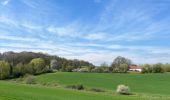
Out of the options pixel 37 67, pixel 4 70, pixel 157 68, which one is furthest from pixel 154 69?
pixel 4 70

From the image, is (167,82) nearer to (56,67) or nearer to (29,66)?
(29,66)

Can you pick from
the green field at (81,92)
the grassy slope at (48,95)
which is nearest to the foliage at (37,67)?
the green field at (81,92)

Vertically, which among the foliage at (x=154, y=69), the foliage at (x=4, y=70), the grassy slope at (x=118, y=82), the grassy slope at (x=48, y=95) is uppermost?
the foliage at (x=154, y=69)

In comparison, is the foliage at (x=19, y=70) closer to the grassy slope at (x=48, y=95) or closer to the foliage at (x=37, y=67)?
the foliage at (x=37, y=67)

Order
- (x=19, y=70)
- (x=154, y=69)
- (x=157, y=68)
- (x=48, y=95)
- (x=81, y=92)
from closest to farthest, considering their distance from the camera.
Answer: (x=48, y=95) < (x=81, y=92) < (x=19, y=70) < (x=154, y=69) < (x=157, y=68)

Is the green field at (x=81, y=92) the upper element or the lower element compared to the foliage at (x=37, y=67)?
lower

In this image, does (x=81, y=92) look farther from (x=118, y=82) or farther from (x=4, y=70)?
(x=4, y=70)

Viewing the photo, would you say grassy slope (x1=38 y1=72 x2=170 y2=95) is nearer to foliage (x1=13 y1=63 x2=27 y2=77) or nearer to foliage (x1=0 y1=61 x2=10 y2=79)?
foliage (x1=13 y1=63 x2=27 y2=77)

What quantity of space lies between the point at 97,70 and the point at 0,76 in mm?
37443

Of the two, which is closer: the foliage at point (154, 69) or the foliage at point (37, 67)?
the foliage at point (37, 67)

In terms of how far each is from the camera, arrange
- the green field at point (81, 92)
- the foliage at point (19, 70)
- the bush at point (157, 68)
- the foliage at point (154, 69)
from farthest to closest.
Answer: the bush at point (157, 68) → the foliage at point (154, 69) → the foliage at point (19, 70) → the green field at point (81, 92)

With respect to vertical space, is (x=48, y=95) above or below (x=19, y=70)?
below

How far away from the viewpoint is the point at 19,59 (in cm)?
13750

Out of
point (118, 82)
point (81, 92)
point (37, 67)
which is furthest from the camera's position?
point (37, 67)
